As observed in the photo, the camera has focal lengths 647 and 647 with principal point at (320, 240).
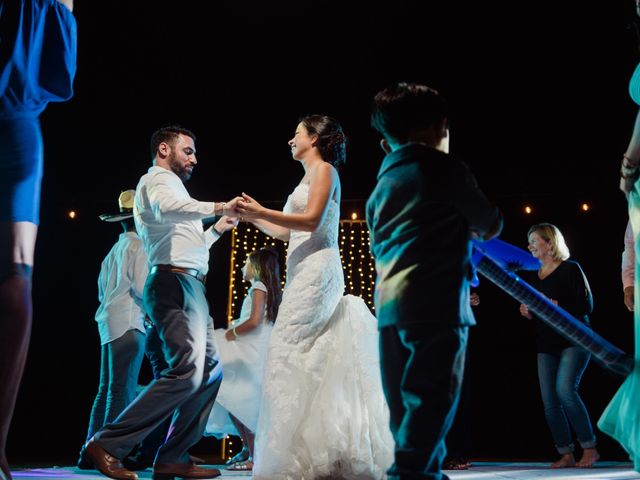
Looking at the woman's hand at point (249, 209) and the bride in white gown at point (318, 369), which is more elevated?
the woman's hand at point (249, 209)

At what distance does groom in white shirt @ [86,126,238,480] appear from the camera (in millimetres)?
2895

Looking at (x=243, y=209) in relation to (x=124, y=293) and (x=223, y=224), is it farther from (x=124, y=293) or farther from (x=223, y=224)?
(x=124, y=293)

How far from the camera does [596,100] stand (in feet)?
21.4

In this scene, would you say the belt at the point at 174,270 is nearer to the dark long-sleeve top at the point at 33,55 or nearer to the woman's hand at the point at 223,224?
the woman's hand at the point at 223,224

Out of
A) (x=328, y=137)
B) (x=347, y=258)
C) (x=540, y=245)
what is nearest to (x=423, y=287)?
(x=328, y=137)

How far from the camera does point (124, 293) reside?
452 centimetres

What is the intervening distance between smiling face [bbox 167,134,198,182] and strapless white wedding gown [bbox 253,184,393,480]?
747mm

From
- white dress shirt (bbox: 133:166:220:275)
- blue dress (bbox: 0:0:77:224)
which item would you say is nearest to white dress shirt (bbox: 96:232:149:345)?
white dress shirt (bbox: 133:166:220:275)

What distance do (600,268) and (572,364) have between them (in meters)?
3.10

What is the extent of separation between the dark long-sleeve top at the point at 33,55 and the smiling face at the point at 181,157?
1.24 metres

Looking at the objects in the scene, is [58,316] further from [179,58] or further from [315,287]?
[315,287]

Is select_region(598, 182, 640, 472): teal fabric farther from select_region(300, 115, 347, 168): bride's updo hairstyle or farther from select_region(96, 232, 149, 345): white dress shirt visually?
select_region(96, 232, 149, 345): white dress shirt

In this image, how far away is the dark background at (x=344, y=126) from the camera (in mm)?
5977

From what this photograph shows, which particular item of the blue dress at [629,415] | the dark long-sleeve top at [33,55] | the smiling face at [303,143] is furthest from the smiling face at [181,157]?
the blue dress at [629,415]
